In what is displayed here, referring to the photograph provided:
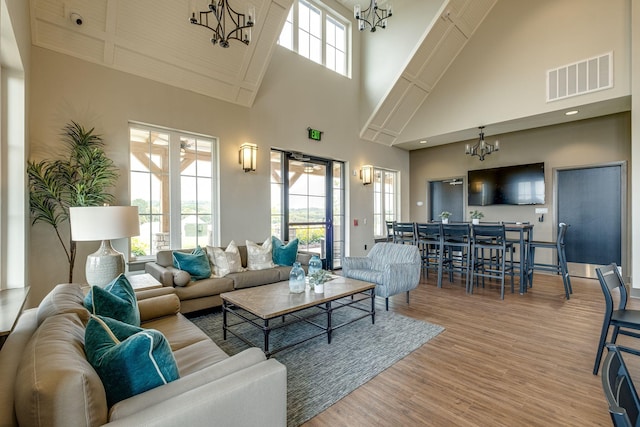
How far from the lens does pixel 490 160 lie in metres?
6.53

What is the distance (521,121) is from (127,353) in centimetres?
645

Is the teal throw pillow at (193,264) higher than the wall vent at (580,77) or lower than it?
lower

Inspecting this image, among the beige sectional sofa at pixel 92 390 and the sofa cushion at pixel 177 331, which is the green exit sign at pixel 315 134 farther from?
the beige sectional sofa at pixel 92 390

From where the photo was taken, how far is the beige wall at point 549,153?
16.6ft

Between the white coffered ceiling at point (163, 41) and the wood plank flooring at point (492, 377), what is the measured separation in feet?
13.1

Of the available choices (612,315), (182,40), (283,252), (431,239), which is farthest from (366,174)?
(612,315)

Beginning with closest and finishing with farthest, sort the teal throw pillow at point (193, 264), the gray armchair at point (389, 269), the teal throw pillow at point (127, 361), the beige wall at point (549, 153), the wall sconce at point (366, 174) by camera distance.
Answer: the teal throw pillow at point (127, 361)
the teal throw pillow at point (193, 264)
the gray armchair at point (389, 269)
the beige wall at point (549, 153)
the wall sconce at point (366, 174)

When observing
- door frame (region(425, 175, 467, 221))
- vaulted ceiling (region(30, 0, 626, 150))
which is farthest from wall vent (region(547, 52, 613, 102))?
door frame (region(425, 175, 467, 221))

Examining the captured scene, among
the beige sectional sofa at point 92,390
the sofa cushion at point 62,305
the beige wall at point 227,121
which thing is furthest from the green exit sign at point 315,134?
the beige sectional sofa at point 92,390

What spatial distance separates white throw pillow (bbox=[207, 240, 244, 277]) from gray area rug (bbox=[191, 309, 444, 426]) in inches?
20.4

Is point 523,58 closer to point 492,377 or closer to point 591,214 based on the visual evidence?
point 591,214

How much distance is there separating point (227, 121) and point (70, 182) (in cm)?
212

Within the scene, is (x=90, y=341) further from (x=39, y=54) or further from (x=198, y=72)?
(x=198, y=72)

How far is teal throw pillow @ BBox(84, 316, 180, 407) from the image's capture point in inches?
42.4
